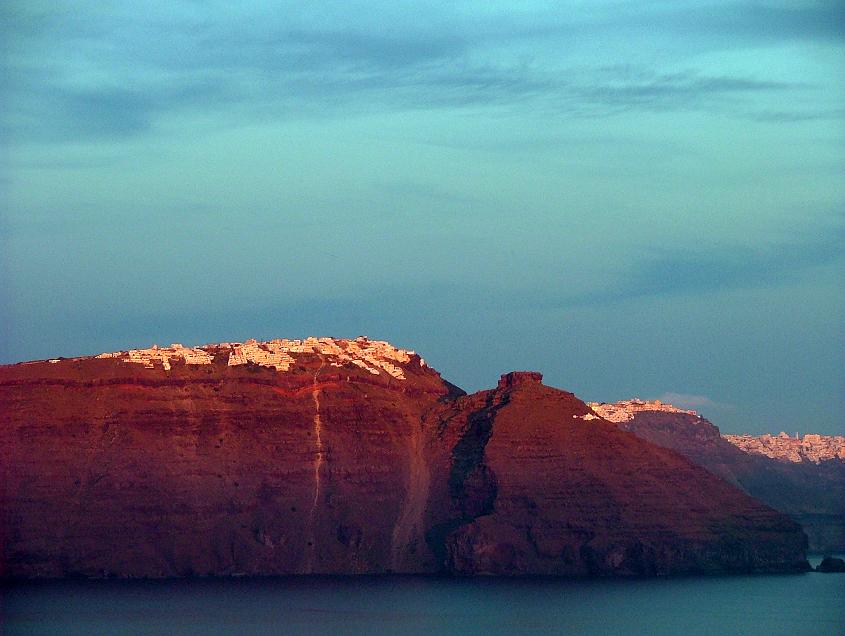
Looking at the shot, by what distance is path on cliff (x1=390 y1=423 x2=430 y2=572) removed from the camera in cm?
15225

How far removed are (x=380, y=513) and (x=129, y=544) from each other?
20205 mm

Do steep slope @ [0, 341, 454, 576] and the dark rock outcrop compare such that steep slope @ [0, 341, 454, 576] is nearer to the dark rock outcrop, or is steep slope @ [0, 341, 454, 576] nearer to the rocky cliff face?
the rocky cliff face

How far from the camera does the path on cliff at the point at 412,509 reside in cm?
15225

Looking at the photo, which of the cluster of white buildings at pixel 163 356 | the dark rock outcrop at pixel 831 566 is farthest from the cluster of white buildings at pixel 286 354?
the dark rock outcrop at pixel 831 566

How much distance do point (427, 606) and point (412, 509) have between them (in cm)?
2801

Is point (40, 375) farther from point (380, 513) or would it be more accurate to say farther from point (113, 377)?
point (380, 513)

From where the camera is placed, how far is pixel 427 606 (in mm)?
128000

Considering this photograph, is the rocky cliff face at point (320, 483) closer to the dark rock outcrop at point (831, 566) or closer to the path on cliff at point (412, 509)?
the path on cliff at point (412, 509)

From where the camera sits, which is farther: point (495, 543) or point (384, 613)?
point (495, 543)

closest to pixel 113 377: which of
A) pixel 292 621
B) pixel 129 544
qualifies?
pixel 129 544

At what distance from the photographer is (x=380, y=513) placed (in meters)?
154

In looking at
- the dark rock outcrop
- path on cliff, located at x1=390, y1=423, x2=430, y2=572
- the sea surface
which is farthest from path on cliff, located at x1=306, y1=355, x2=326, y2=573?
the dark rock outcrop

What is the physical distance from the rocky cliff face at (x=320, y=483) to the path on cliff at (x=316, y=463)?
6.2 inches

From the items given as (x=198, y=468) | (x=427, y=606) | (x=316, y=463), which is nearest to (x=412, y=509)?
(x=316, y=463)
